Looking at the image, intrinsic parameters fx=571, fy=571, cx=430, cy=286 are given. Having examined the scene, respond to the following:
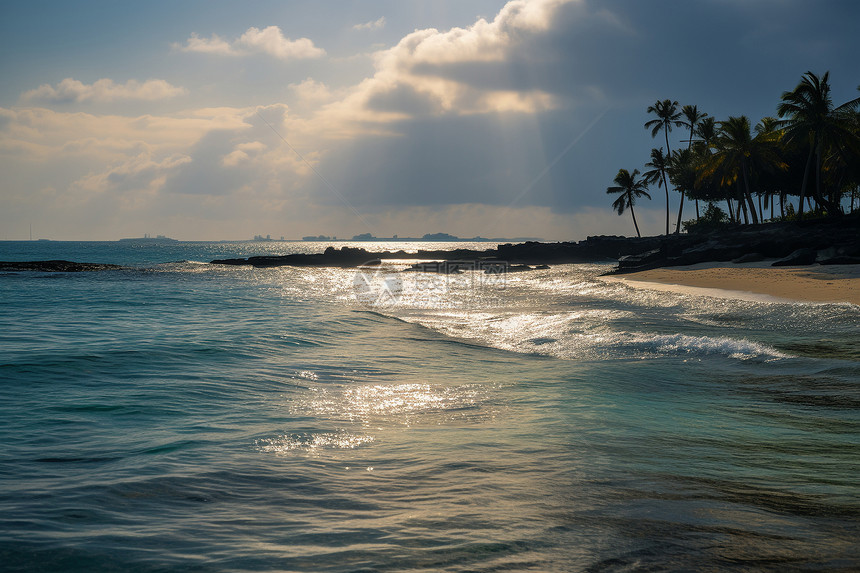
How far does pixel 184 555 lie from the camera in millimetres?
3350

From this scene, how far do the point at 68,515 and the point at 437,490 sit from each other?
8.52 ft

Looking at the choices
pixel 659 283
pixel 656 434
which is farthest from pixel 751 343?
pixel 659 283

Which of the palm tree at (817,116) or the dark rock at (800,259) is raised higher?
the palm tree at (817,116)

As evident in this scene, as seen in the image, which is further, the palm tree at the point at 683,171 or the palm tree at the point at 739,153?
the palm tree at the point at 683,171

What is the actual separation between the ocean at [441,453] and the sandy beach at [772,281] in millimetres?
5506

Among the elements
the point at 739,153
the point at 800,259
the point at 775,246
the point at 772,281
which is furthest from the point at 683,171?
the point at 772,281

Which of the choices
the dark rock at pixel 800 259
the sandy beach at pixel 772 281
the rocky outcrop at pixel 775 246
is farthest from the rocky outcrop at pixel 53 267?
the dark rock at pixel 800 259

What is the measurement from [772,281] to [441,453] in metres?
21.4

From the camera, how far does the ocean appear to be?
336cm

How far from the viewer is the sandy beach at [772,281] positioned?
57.7ft

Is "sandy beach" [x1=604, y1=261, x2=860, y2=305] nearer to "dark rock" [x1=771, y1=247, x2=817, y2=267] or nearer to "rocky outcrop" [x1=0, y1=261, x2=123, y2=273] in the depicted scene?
"dark rock" [x1=771, y1=247, x2=817, y2=267]

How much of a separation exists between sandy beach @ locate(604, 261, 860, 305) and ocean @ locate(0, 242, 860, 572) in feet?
18.1

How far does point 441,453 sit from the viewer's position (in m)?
5.35

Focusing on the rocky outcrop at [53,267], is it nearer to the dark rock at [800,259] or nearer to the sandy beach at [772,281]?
the sandy beach at [772,281]
